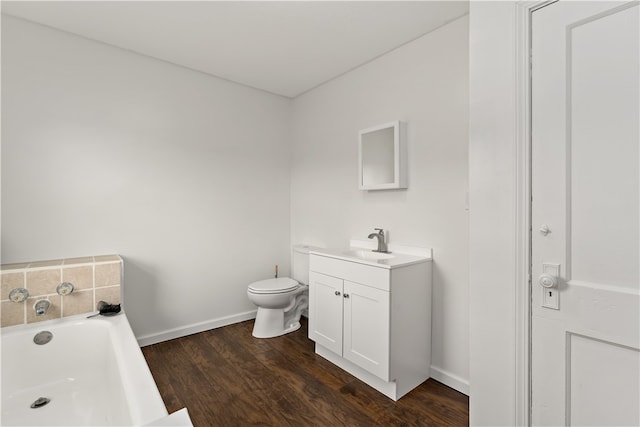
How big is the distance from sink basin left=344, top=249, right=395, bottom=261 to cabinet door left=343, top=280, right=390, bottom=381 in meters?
0.36

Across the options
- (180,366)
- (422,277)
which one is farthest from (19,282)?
(422,277)

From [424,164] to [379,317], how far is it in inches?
43.5

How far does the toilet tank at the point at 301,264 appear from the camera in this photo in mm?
3074

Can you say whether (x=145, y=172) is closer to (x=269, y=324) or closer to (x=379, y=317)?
(x=269, y=324)

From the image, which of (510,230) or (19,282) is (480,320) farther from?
(19,282)

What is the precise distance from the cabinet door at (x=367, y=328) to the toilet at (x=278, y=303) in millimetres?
762

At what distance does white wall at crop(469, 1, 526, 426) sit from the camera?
49.2 inches

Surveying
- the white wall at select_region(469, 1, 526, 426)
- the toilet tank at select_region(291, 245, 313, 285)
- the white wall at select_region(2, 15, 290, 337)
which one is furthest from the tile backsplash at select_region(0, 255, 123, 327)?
the white wall at select_region(469, 1, 526, 426)

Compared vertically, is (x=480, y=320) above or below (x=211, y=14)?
below

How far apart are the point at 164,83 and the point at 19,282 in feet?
5.92

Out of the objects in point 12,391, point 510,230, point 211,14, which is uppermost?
point 211,14

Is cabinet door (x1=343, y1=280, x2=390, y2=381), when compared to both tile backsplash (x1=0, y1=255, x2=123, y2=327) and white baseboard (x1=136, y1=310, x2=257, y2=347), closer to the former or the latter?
white baseboard (x1=136, y1=310, x2=257, y2=347)

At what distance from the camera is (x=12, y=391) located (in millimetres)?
1721

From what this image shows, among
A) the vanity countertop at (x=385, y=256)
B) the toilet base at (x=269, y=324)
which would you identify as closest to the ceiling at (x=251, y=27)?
the vanity countertop at (x=385, y=256)
